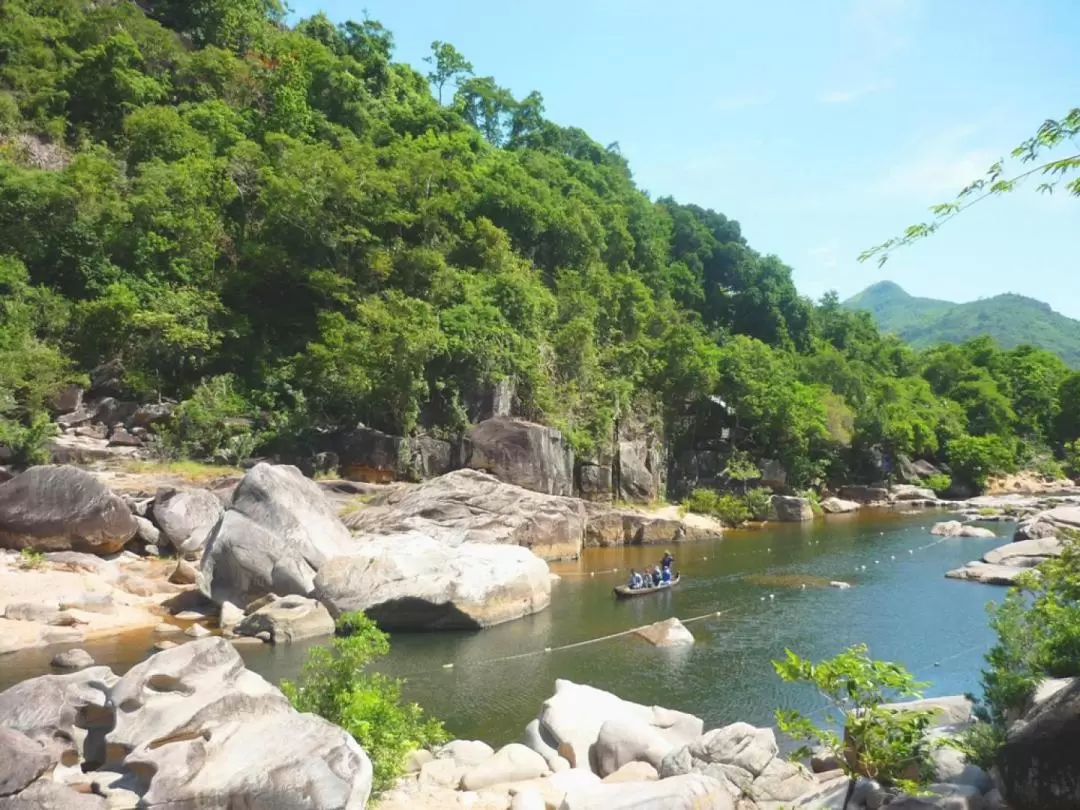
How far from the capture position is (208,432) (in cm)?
3250

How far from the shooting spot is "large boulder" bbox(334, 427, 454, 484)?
111ft

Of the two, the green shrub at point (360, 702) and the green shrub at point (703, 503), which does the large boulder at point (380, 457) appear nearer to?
the green shrub at point (703, 503)

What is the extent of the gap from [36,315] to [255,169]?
14112 mm

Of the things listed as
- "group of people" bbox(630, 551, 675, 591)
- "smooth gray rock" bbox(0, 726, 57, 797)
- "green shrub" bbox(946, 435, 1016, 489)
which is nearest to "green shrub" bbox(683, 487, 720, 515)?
"group of people" bbox(630, 551, 675, 591)

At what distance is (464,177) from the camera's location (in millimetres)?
46844

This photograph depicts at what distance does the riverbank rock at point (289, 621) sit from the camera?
1906 cm

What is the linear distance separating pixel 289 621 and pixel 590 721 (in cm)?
943

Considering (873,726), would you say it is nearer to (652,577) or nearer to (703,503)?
(652,577)

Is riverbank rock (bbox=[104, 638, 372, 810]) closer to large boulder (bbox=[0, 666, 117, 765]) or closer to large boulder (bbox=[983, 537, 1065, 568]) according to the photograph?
large boulder (bbox=[0, 666, 117, 765])

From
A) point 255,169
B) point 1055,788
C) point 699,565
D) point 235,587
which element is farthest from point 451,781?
point 255,169

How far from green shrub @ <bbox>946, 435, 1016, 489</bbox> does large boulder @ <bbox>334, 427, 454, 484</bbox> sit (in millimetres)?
42118

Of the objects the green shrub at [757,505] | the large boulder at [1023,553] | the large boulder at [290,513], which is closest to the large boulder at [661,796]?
the large boulder at [290,513]

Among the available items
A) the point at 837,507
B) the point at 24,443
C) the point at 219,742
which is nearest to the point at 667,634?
the point at 219,742

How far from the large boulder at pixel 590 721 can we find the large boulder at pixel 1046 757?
4802 millimetres
